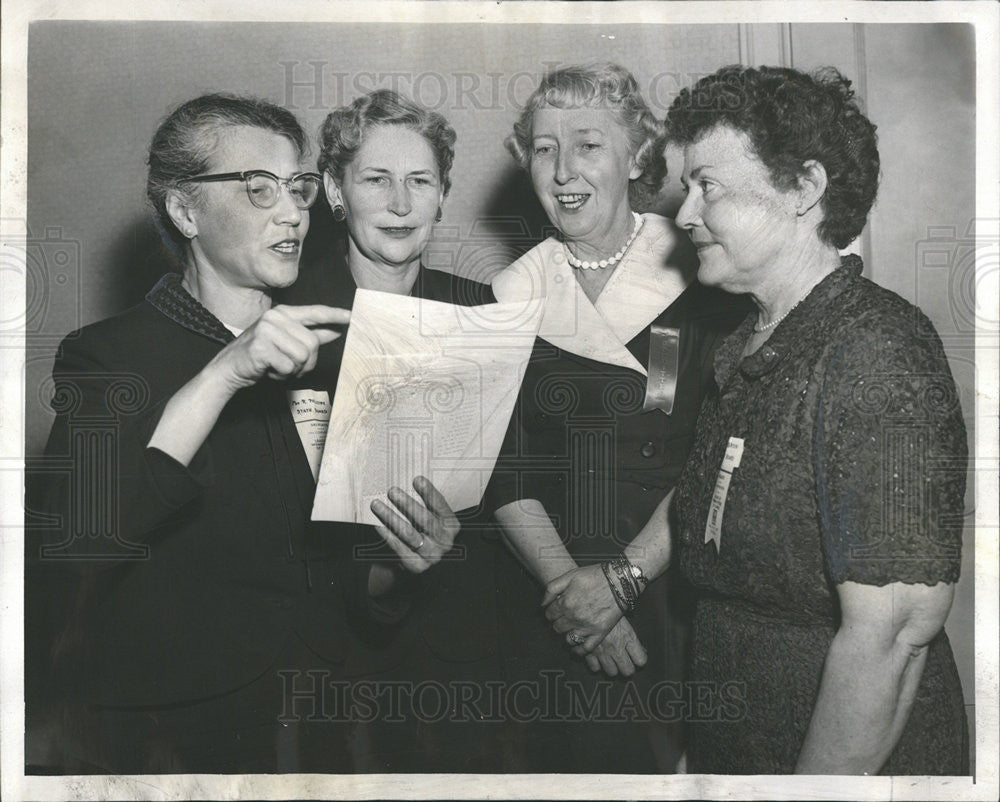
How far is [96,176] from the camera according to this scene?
8.41 ft

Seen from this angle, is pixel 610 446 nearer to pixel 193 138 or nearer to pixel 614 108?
pixel 614 108

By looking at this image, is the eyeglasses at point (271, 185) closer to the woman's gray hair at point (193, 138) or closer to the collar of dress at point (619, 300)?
the woman's gray hair at point (193, 138)

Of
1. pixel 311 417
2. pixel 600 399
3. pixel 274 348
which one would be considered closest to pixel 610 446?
pixel 600 399

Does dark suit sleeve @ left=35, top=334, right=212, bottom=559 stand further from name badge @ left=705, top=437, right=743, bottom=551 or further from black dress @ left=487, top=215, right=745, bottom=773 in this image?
name badge @ left=705, top=437, right=743, bottom=551

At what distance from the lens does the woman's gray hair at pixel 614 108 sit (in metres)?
2.49

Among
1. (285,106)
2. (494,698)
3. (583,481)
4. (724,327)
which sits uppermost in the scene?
(285,106)

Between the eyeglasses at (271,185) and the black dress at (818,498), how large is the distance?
1.13 m

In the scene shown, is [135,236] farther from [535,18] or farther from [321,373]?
[535,18]

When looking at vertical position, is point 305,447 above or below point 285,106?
below

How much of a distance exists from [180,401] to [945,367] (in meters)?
1.90

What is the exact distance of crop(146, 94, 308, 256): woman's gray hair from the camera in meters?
2.49

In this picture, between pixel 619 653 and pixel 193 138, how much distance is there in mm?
1753

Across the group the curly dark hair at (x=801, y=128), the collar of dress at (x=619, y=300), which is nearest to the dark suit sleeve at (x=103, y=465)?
the collar of dress at (x=619, y=300)

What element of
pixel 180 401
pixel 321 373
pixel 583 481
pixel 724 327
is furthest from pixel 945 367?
pixel 180 401
